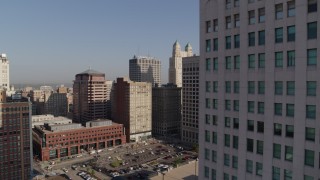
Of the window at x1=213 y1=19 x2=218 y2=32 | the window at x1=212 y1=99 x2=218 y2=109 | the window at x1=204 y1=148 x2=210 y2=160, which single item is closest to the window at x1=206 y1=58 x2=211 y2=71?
the window at x1=213 y1=19 x2=218 y2=32

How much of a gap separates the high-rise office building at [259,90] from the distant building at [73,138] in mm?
138934

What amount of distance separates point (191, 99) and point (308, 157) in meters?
159

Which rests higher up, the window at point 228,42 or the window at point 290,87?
the window at point 228,42

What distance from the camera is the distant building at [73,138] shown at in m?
161

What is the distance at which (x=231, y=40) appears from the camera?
3619cm

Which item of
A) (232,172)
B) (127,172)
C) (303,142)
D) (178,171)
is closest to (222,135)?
(232,172)

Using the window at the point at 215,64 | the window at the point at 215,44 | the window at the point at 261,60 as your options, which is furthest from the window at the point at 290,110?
the window at the point at 215,44

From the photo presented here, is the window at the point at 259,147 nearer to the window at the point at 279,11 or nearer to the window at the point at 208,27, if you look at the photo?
the window at the point at 279,11

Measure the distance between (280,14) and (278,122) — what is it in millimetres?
11923

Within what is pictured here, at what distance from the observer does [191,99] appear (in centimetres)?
18862

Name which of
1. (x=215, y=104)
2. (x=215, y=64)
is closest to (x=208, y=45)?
(x=215, y=64)

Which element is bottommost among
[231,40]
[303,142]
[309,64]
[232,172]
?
[232,172]

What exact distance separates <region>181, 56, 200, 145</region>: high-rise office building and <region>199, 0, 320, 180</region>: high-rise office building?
5726 inches

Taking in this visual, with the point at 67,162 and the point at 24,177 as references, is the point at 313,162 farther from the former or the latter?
the point at 67,162
